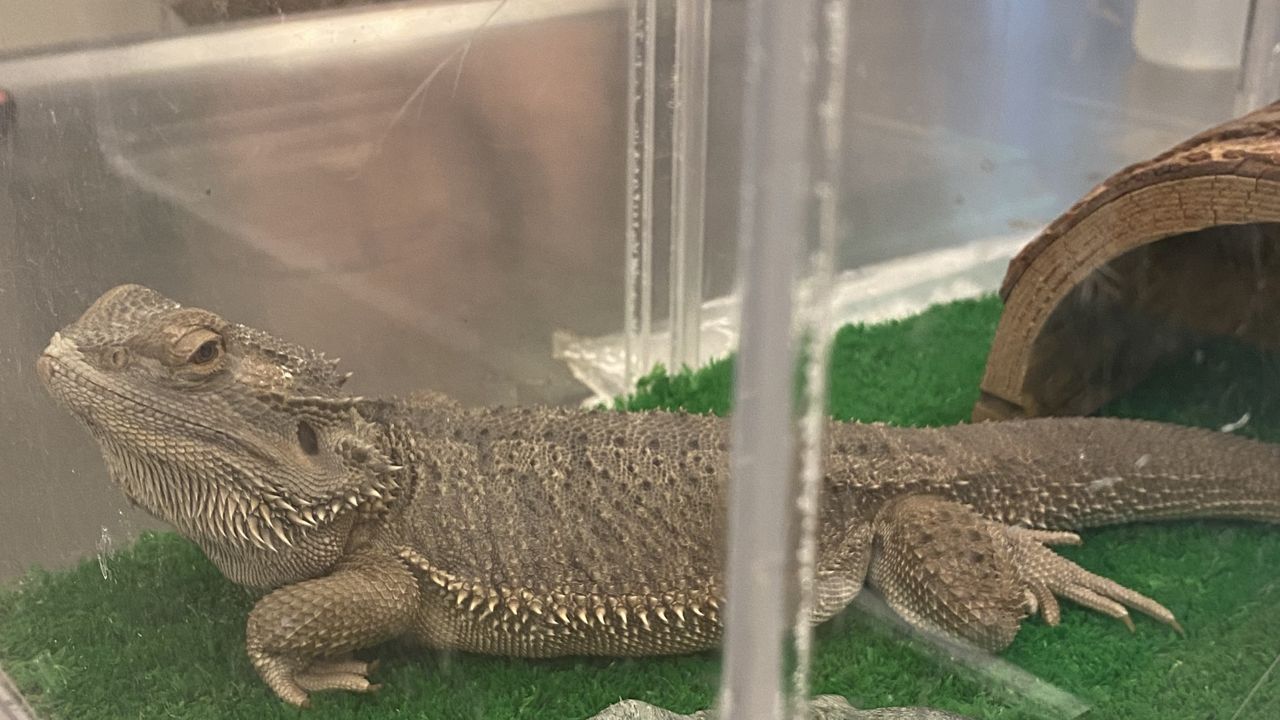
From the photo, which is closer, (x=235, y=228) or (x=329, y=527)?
(x=329, y=527)

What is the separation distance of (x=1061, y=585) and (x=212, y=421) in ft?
4.57

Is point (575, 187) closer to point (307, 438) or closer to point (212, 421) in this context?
point (307, 438)

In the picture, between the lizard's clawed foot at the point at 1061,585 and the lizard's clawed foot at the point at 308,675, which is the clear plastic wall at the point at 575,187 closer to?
the lizard's clawed foot at the point at 308,675

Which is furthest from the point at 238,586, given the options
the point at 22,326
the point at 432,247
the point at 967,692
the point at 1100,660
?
the point at 1100,660

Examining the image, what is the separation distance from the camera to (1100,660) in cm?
168

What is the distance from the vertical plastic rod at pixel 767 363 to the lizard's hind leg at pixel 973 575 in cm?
55

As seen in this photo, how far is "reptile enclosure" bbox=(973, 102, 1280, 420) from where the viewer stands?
194cm

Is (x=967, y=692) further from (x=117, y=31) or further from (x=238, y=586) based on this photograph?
(x=117, y=31)

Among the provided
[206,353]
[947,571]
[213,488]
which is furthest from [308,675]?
[947,571]

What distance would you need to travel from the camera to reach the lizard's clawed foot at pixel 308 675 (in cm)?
171

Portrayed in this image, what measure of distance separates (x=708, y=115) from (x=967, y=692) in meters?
1.17

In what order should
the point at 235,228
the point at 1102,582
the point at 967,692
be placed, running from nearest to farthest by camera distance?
the point at 967,692 → the point at 1102,582 → the point at 235,228

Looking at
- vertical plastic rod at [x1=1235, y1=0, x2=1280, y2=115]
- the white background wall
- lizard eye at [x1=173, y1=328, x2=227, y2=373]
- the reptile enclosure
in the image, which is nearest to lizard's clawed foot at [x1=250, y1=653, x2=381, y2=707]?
lizard eye at [x1=173, y1=328, x2=227, y2=373]

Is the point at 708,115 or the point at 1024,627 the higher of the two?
the point at 708,115
